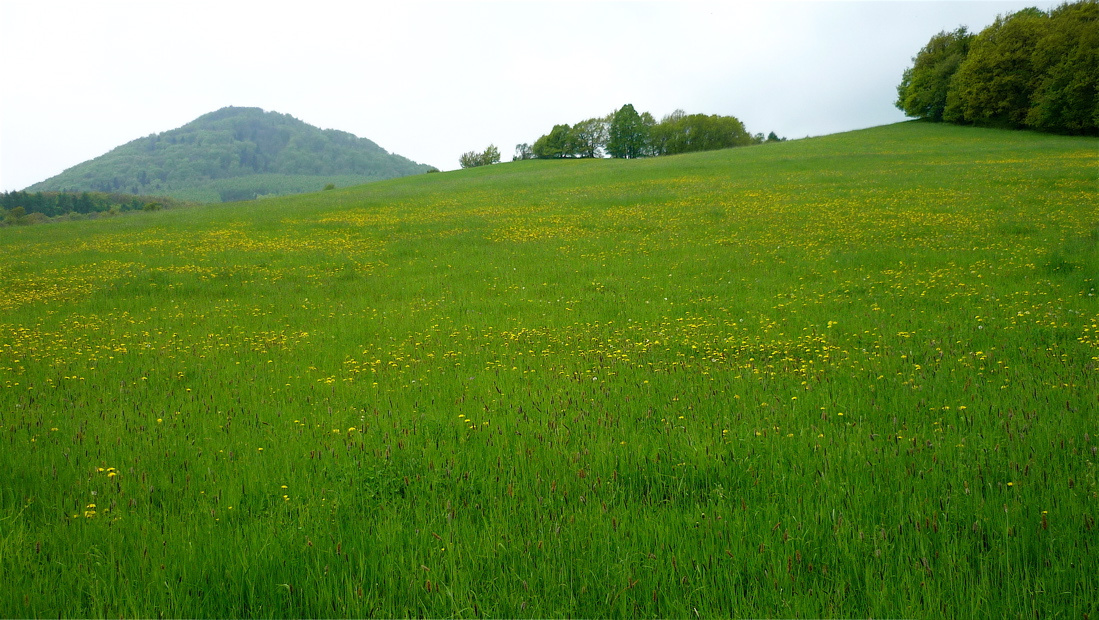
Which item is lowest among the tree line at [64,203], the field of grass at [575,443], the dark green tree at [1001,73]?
the field of grass at [575,443]

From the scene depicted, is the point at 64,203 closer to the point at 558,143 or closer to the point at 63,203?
the point at 63,203

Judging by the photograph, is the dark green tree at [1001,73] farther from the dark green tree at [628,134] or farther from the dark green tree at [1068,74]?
the dark green tree at [628,134]

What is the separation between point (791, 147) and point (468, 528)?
67927mm

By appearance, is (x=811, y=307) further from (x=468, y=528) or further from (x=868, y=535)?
(x=468, y=528)

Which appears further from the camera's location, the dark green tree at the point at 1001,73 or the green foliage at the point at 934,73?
the green foliage at the point at 934,73

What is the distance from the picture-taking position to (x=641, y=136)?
10788cm

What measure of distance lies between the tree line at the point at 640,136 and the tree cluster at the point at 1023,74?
119 feet

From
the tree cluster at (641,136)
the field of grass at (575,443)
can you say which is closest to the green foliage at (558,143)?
the tree cluster at (641,136)

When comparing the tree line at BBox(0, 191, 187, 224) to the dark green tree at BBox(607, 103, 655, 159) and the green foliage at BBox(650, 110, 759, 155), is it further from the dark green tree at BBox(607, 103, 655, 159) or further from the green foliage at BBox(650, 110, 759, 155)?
the green foliage at BBox(650, 110, 759, 155)

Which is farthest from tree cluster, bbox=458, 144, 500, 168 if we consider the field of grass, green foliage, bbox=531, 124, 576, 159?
the field of grass

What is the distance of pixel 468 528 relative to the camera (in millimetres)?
3943

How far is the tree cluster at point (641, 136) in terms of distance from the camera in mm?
107812

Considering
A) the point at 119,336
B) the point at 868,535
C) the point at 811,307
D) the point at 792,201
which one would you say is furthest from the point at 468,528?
the point at 792,201

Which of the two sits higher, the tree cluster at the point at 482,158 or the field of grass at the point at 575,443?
the tree cluster at the point at 482,158
